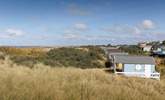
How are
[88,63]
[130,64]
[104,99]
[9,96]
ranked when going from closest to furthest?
[9,96] < [104,99] < [130,64] < [88,63]

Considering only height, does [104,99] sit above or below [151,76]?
above

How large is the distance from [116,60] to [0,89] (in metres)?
35.2

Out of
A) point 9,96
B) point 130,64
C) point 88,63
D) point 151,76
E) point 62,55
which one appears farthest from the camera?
point 62,55

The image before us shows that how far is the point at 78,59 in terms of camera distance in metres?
43.9

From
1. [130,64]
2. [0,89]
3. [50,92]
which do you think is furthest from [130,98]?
[130,64]

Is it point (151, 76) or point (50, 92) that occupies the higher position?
point (50, 92)

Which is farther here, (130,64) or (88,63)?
(88,63)

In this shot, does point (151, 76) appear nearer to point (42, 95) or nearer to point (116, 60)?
point (116, 60)

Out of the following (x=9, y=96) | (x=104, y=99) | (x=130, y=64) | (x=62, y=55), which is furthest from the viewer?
(x=62, y=55)

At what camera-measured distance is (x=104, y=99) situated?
16.0ft

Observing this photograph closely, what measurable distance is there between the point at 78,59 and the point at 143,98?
3879 centimetres

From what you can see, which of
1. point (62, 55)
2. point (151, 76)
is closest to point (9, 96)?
point (151, 76)

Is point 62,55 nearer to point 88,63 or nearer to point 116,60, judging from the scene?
point 88,63

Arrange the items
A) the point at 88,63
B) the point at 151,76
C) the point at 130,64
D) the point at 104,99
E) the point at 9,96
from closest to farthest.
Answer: the point at 9,96, the point at 104,99, the point at 151,76, the point at 130,64, the point at 88,63
